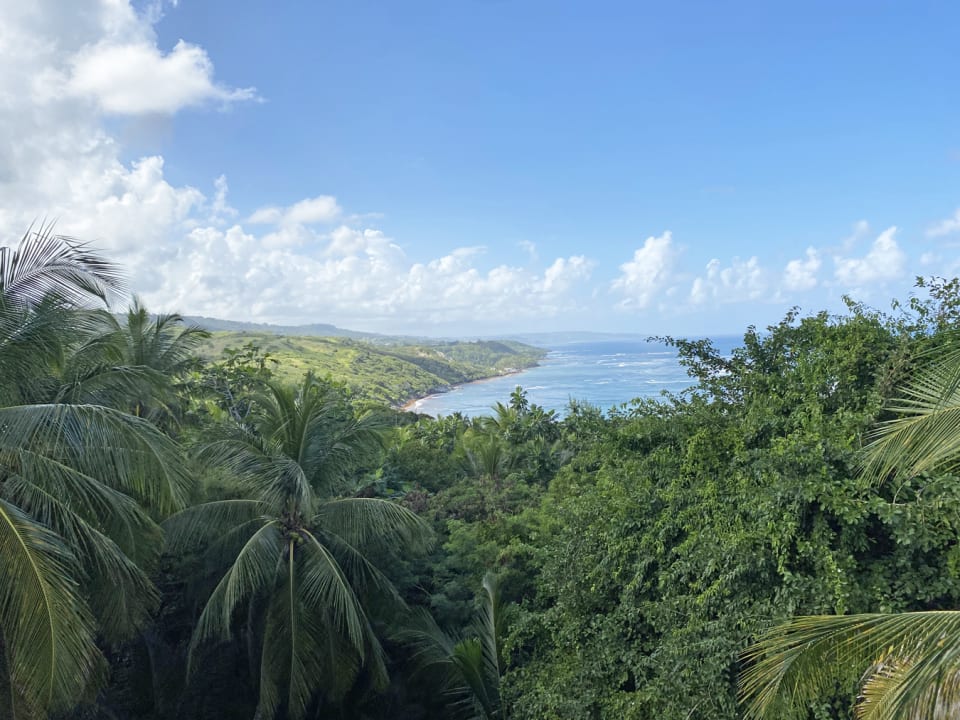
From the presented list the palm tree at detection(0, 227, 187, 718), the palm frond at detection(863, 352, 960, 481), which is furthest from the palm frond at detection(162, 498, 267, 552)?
the palm frond at detection(863, 352, 960, 481)

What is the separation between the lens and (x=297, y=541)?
8.70m

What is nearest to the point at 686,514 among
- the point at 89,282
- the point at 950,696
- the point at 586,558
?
the point at 586,558

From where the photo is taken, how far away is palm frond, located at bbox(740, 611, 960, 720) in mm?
2932

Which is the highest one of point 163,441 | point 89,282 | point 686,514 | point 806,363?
point 89,282

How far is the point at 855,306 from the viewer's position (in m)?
7.35

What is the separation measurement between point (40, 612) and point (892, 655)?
20.4 feet

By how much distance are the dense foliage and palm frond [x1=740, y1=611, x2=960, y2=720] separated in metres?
0.17

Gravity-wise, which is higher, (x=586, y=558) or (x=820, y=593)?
(x=820, y=593)

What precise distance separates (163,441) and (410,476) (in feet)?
36.1

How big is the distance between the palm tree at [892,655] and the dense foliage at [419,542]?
0.56 feet

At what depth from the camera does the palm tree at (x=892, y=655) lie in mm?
2961

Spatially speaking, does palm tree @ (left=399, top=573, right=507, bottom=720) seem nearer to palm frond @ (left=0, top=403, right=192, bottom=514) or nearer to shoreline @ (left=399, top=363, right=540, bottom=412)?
palm frond @ (left=0, top=403, right=192, bottom=514)

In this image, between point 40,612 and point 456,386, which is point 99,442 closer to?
point 40,612

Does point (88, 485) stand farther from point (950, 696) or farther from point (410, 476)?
point (410, 476)
